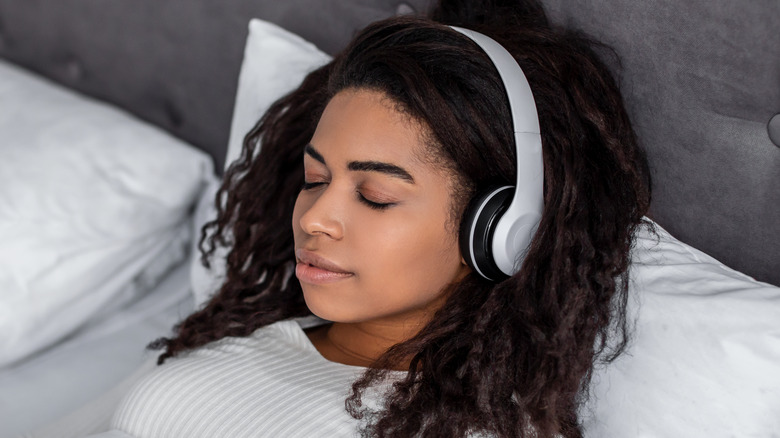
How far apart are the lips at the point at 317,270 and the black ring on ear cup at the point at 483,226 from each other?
0.49 ft

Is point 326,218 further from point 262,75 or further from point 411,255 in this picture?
point 262,75

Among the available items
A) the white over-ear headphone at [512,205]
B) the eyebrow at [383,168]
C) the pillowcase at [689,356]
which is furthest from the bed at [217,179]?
the eyebrow at [383,168]

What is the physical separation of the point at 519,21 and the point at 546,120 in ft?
0.65

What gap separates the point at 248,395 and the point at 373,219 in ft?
0.98

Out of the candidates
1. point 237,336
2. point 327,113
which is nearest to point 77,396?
point 237,336

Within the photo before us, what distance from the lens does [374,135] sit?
916 millimetres

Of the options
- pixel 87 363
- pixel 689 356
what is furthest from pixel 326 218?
pixel 87 363

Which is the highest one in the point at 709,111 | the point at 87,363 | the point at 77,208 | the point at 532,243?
the point at 709,111

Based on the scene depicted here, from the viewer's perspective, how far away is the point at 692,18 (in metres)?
0.97

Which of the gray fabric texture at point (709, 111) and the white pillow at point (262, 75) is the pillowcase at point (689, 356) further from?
the white pillow at point (262, 75)

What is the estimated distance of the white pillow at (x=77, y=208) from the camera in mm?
1379

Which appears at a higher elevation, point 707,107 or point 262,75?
point 707,107

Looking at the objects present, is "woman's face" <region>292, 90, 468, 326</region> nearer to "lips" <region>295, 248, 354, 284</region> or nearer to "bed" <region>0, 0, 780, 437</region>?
"lips" <region>295, 248, 354, 284</region>

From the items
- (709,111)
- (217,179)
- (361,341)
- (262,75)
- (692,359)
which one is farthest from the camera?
(217,179)
